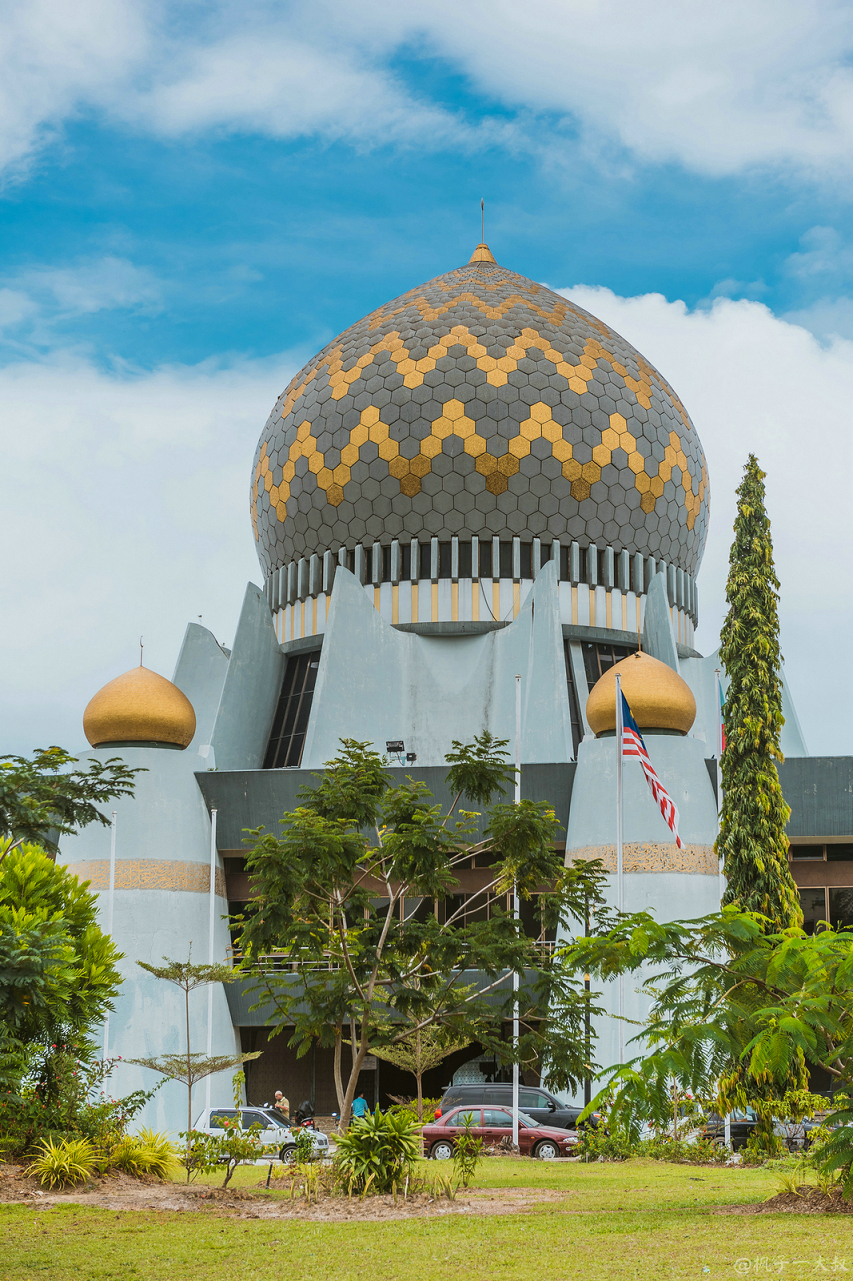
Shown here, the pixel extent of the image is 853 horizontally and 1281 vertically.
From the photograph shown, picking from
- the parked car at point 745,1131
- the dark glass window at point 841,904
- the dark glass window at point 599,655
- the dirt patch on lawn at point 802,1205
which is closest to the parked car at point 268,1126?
the parked car at point 745,1131

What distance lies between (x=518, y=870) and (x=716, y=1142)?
6.75 meters

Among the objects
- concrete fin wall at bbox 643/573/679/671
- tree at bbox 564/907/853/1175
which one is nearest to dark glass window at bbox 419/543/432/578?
concrete fin wall at bbox 643/573/679/671

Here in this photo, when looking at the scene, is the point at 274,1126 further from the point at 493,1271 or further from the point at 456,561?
the point at 456,561

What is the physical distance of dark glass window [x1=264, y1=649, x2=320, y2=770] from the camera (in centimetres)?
3744

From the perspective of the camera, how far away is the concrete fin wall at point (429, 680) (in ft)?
111

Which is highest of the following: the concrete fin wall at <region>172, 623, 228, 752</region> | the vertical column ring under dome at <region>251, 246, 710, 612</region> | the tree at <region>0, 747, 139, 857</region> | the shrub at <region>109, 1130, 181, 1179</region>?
the vertical column ring under dome at <region>251, 246, 710, 612</region>

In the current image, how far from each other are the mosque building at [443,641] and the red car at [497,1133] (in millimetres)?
6181

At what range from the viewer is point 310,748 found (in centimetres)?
3375

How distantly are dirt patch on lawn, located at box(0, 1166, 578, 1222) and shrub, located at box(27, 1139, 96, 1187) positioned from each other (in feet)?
0.40

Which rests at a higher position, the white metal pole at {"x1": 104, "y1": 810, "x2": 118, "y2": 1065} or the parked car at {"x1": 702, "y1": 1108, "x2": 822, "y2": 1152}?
A: the white metal pole at {"x1": 104, "y1": 810, "x2": 118, "y2": 1065}

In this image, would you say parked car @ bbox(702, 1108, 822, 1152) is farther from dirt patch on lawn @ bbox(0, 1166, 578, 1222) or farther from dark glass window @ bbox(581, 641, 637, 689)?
dark glass window @ bbox(581, 641, 637, 689)

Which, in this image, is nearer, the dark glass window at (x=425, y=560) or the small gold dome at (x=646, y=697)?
the small gold dome at (x=646, y=697)

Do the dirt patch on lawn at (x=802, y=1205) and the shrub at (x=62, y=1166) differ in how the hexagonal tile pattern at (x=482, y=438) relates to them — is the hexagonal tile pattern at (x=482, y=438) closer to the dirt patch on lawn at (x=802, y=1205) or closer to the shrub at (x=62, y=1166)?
the shrub at (x=62, y=1166)

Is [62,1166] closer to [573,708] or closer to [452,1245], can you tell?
[452,1245]
